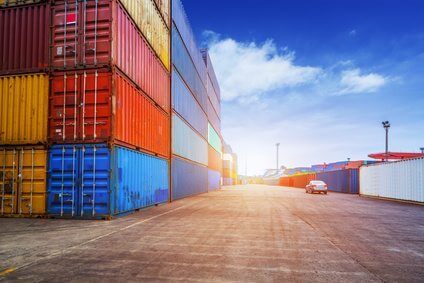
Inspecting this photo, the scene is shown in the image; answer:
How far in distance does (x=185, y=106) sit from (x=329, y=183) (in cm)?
2852

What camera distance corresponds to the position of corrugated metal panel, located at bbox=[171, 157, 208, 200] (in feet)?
69.9

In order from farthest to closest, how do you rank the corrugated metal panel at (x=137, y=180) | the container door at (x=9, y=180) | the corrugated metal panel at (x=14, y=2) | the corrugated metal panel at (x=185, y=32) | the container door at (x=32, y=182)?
the corrugated metal panel at (x=185, y=32)
the corrugated metal panel at (x=14, y=2)
the corrugated metal panel at (x=137, y=180)
the container door at (x=9, y=180)
the container door at (x=32, y=182)

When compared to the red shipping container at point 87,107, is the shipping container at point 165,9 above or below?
above

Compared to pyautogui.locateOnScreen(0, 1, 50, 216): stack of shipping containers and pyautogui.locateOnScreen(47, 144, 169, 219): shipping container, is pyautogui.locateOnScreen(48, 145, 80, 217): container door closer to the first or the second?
pyautogui.locateOnScreen(47, 144, 169, 219): shipping container

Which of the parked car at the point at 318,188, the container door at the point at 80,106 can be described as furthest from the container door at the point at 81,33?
the parked car at the point at 318,188

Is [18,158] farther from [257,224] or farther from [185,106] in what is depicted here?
[185,106]

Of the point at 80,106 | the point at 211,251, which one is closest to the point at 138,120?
the point at 80,106

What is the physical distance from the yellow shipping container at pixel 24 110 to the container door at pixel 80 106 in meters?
0.38

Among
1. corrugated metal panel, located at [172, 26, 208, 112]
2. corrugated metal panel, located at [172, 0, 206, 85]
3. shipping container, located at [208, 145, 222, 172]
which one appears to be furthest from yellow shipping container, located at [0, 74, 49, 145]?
shipping container, located at [208, 145, 222, 172]

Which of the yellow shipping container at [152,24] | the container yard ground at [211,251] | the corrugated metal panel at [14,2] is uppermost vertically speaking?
the yellow shipping container at [152,24]

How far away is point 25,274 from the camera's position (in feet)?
16.4

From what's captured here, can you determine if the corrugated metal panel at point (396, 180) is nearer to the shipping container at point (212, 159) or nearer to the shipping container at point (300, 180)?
the shipping container at point (212, 159)

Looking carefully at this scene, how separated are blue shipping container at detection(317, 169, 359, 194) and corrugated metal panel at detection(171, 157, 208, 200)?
1673cm

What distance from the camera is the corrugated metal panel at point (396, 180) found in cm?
1973
